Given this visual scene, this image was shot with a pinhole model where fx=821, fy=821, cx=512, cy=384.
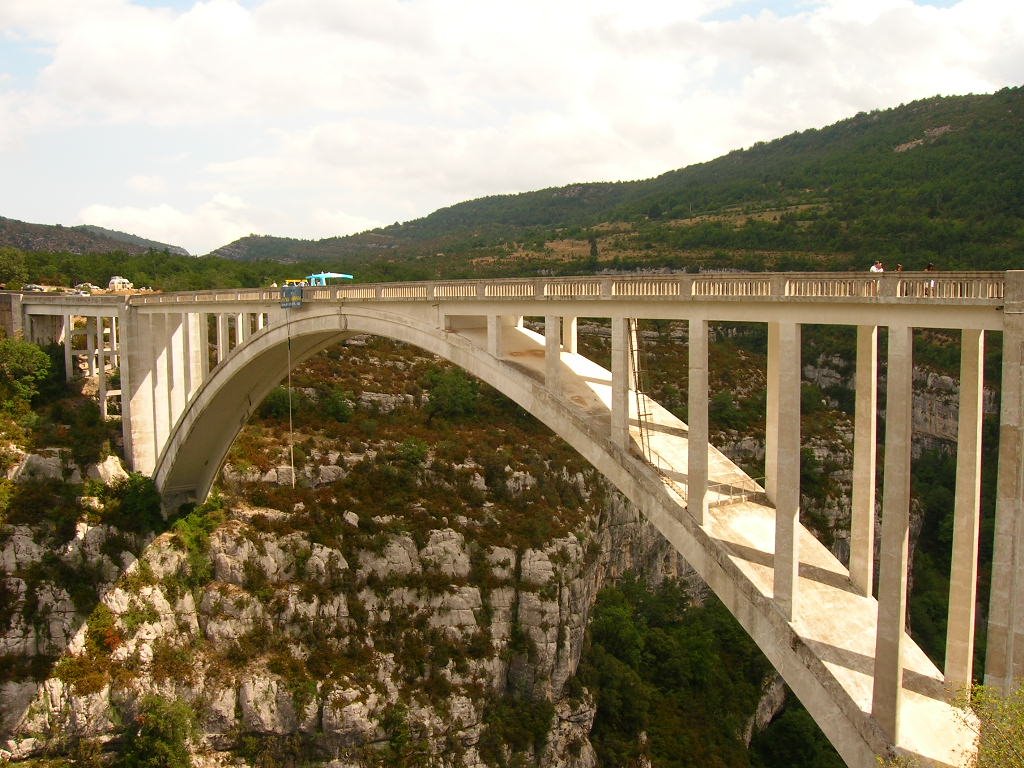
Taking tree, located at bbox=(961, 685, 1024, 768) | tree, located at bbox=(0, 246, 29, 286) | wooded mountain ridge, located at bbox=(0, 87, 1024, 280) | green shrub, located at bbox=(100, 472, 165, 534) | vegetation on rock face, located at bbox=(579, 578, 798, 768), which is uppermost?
wooded mountain ridge, located at bbox=(0, 87, 1024, 280)

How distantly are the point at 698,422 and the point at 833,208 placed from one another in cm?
6534

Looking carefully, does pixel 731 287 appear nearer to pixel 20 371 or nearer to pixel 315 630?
pixel 315 630

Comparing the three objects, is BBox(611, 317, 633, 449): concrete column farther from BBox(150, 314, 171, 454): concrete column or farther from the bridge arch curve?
BBox(150, 314, 171, 454): concrete column

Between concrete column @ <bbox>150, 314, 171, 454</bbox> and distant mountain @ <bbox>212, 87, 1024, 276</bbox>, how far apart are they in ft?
136

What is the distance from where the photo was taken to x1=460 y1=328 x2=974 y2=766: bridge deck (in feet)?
37.2

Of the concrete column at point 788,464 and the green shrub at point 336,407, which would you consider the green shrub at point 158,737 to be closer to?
the green shrub at point 336,407

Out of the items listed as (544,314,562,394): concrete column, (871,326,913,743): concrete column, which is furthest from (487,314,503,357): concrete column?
(871,326,913,743): concrete column

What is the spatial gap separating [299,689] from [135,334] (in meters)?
14.9

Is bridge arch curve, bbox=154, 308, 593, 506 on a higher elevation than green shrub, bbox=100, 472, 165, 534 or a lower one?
higher

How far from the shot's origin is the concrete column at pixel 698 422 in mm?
13781

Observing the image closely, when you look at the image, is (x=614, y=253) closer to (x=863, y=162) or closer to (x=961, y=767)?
(x=863, y=162)

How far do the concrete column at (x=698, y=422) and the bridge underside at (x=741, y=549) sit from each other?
271 mm

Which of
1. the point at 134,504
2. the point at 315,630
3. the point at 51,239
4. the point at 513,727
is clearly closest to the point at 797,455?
the point at 513,727

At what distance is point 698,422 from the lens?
13828 mm
